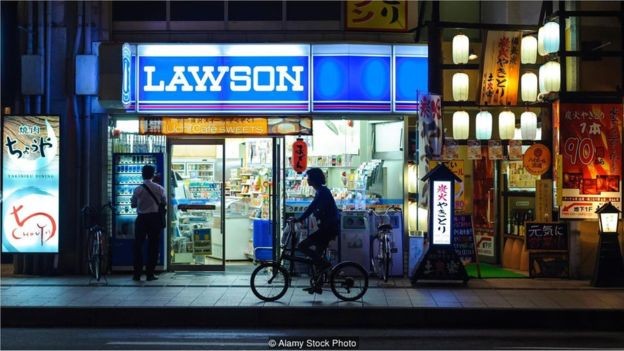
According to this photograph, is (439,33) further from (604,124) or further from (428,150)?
(604,124)

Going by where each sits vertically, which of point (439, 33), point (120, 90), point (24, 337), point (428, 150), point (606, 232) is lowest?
point (24, 337)

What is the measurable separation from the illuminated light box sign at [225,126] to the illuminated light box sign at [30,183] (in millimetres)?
1748

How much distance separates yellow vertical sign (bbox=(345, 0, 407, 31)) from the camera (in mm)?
13508

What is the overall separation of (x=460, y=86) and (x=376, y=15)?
2.08 meters

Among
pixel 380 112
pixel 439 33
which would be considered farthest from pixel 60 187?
pixel 439 33

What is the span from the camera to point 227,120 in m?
13.5

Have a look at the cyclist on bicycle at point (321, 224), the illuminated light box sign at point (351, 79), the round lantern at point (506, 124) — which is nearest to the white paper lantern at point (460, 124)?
the round lantern at point (506, 124)

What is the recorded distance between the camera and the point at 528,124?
1327 centimetres

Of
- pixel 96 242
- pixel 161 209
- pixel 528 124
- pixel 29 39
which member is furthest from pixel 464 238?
pixel 29 39

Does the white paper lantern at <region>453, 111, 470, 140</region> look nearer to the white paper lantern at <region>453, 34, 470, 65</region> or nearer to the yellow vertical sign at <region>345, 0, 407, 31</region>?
the white paper lantern at <region>453, 34, 470, 65</region>

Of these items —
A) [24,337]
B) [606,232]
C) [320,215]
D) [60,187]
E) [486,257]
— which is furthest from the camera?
[486,257]

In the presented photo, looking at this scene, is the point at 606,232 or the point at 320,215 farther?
the point at 606,232

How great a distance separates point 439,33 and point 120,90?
576 centimetres

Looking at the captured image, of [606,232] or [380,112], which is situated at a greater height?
[380,112]
